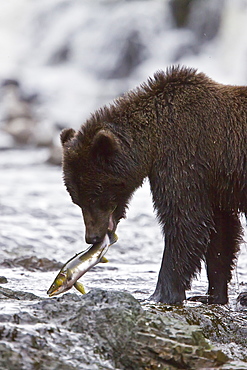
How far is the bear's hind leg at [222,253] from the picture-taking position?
214 inches

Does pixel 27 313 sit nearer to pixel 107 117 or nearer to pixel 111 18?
pixel 107 117

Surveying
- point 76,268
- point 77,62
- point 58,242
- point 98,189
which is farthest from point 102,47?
point 76,268

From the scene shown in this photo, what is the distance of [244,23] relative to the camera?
1959 centimetres

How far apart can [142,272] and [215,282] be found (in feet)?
5.21

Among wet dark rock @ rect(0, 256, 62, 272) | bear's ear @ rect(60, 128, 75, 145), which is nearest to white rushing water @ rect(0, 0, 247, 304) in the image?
wet dark rock @ rect(0, 256, 62, 272)

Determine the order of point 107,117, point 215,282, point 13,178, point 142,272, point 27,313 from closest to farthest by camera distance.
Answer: point 27,313, point 107,117, point 215,282, point 142,272, point 13,178

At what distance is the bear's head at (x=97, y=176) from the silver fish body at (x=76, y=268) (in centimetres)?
10

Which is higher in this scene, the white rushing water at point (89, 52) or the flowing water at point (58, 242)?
the white rushing water at point (89, 52)

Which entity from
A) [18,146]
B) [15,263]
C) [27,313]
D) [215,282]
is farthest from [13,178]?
[27,313]

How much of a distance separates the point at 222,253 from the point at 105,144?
4.97 ft

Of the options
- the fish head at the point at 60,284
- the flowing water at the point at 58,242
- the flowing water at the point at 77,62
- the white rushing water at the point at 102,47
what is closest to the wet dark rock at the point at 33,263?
the flowing water at the point at 58,242

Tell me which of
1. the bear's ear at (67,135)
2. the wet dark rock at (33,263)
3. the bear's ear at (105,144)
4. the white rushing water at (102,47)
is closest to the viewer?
the bear's ear at (105,144)

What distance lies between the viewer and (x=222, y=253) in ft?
18.1

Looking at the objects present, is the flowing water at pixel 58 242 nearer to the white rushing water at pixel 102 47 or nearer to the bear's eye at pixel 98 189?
the bear's eye at pixel 98 189
